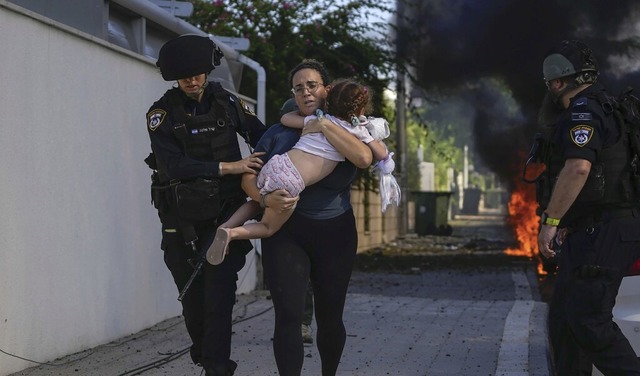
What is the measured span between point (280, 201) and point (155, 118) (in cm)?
79

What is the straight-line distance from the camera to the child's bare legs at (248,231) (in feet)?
16.7

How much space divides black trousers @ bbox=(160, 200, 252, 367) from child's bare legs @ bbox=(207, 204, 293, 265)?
0.74 feet

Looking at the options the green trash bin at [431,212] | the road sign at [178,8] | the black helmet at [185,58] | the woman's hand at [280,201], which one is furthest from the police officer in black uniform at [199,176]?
the green trash bin at [431,212]

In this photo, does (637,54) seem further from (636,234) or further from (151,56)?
(636,234)

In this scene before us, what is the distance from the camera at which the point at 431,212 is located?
33.6 meters

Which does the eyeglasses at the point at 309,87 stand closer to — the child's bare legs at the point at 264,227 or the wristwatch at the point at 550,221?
the child's bare legs at the point at 264,227

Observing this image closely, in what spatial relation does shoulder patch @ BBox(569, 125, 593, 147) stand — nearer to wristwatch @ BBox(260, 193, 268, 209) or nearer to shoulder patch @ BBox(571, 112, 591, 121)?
shoulder patch @ BBox(571, 112, 591, 121)

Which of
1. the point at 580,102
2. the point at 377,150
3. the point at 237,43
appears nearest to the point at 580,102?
the point at 580,102

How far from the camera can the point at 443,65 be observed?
64.7ft

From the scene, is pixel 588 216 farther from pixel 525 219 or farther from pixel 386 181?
pixel 525 219

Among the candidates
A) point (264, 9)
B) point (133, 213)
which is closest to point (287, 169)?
point (133, 213)

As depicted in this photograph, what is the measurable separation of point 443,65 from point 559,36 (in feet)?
7.31

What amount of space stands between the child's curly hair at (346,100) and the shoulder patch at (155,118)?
2.61 feet

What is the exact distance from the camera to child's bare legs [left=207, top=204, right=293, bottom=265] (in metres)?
5.08
